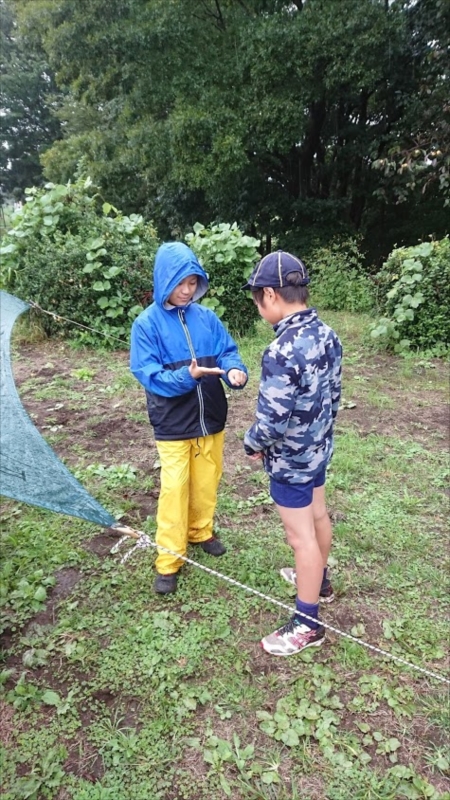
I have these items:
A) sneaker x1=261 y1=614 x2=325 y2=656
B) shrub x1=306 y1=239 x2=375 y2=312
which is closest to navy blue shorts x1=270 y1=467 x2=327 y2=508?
sneaker x1=261 y1=614 x2=325 y2=656

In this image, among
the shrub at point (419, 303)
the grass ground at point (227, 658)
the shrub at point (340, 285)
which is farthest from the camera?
the shrub at point (340, 285)

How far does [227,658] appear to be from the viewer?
6.55 ft

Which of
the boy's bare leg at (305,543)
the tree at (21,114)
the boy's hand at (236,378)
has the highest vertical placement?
the tree at (21,114)

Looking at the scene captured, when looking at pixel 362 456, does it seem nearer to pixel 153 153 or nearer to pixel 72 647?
pixel 72 647

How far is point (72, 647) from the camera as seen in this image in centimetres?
204

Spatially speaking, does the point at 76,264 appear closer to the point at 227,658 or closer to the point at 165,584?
the point at 165,584

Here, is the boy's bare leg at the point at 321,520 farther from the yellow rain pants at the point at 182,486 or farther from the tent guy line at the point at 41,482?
the yellow rain pants at the point at 182,486

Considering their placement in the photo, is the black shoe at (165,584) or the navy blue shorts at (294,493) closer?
the navy blue shorts at (294,493)

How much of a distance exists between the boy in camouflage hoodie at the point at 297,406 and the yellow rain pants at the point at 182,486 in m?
0.45

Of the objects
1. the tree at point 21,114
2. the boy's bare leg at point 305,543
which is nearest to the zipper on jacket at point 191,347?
the boy's bare leg at point 305,543

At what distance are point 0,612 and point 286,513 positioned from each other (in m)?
1.34

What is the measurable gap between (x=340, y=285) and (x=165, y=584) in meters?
7.36

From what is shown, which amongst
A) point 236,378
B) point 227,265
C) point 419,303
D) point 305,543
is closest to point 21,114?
point 227,265

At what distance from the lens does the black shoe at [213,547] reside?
2551 mm
